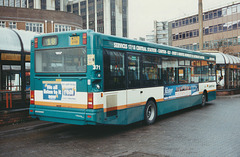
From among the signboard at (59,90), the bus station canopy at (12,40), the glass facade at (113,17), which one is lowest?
the signboard at (59,90)

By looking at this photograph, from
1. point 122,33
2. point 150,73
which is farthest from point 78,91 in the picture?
point 122,33

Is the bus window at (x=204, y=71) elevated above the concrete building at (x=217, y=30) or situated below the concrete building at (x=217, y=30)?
below

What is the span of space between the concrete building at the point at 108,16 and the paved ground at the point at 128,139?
268 feet

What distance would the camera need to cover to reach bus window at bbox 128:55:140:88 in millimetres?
8547

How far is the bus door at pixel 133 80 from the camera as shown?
8492mm

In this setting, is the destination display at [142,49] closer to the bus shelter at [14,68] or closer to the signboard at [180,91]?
the signboard at [180,91]

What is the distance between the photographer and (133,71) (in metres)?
8.72

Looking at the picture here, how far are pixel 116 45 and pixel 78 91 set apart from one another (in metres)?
1.89

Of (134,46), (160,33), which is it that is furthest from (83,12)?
(134,46)

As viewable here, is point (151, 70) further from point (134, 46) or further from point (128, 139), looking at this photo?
point (128, 139)

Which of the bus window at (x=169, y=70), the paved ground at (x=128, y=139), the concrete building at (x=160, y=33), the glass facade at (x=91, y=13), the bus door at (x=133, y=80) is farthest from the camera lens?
the concrete building at (x=160, y=33)

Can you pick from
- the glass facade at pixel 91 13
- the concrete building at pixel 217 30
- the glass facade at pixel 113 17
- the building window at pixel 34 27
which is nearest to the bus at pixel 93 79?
the building window at pixel 34 27

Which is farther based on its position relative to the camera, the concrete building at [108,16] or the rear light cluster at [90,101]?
A: the concrete building at [108,16]

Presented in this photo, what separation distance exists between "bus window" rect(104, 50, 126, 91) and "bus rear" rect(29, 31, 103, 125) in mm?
391
